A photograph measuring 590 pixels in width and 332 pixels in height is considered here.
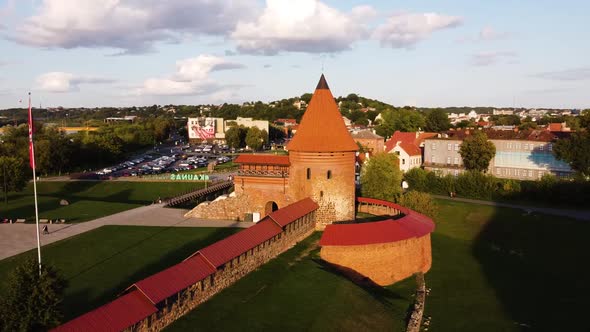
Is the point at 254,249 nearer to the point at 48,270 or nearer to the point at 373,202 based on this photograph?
the point at 48,270

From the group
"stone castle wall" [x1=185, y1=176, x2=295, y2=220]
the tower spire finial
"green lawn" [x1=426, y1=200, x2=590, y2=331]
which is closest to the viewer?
"green lawn" [x1=426, y1=200, x2=590, y2=331]

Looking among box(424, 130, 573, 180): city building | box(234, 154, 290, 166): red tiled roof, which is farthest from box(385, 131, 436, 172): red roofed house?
box(234, 154, 290, 166): red tiled roof

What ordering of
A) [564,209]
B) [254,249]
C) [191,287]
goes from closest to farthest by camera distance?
1. [191,287]
2. [254,249]
3. [564,209]

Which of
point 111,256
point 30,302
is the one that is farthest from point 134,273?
point 30,302

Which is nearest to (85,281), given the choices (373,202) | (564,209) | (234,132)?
(373,202)

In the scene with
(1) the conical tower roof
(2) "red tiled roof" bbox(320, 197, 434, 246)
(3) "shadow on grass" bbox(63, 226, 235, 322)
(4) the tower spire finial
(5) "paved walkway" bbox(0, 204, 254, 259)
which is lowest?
(3) "shadow on grass" bbox(63, 226, 235, 322)

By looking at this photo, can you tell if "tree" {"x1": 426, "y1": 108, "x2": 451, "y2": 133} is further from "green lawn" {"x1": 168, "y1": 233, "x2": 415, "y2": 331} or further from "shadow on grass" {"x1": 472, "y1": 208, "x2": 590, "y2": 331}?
"green lawn" {"x1": 168, "y1": 233, "x2": 415, "y2": 331}
